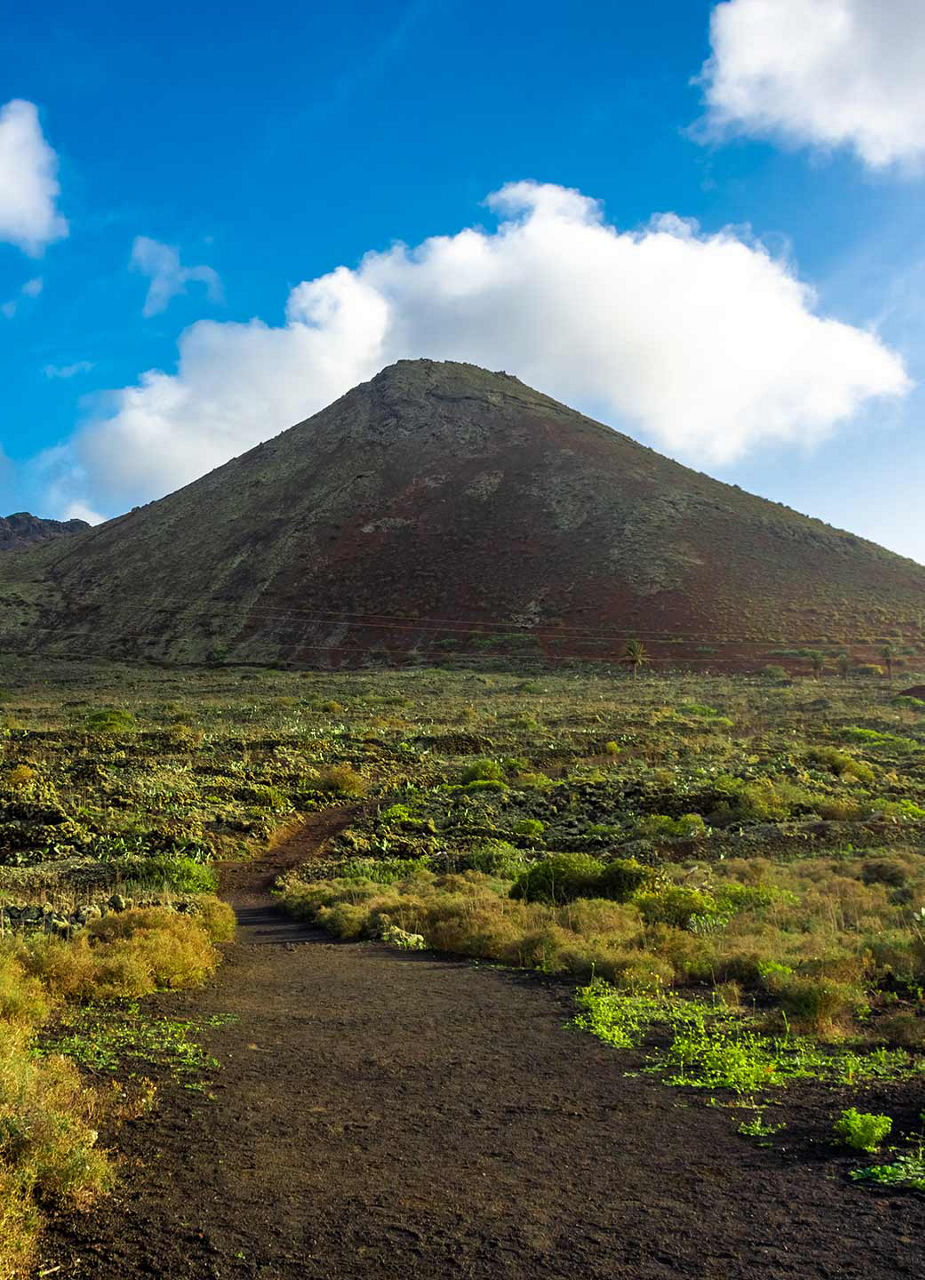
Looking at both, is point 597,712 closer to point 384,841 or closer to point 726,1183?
point 384,841

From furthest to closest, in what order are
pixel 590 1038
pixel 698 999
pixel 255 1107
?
1. pixel 698 999
2. pixel 590 1038
3. pixel 255 1107

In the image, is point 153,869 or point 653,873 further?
point 153,869

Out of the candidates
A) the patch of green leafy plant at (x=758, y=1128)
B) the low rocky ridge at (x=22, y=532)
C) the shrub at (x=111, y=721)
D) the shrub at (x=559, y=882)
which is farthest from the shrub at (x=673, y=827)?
the low rocky ridge at (x=22, y=532)

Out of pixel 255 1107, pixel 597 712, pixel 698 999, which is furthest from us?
pixel 597 712

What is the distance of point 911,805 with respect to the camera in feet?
72.4

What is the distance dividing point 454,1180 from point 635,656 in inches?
A: 2259

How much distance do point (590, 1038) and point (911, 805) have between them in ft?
56.6

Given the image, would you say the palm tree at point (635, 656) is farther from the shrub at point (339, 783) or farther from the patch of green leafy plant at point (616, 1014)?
the patch of green leafy plant at point (616, 1014)

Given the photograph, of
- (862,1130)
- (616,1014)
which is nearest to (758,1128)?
(862,1130)

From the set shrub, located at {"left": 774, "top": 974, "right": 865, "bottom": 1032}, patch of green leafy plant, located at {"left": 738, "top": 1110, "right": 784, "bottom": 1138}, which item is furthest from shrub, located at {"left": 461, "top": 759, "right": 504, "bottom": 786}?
patch of green leafy plant, located at {"left": 738, "top": 1110, "right": 784, "bottom": 1138}

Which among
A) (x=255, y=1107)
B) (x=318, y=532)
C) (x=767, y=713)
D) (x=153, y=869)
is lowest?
(x=153, y=869)

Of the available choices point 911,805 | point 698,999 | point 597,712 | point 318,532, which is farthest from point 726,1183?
point 318,532

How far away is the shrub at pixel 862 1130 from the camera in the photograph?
5.67 meters

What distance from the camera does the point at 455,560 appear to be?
84.1 meters
